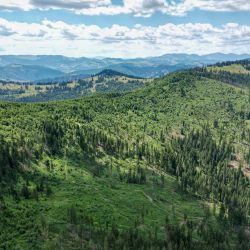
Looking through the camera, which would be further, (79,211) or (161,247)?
(79,211)

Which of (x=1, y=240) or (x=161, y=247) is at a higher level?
(x=1, y=240)

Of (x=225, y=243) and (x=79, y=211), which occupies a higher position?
(x=79, y=211)

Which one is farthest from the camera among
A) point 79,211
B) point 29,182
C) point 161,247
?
point 29,182

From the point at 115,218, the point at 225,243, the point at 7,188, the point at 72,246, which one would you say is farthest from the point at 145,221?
the point at 7,188

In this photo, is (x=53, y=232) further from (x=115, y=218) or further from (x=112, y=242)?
(x=115, y=218)

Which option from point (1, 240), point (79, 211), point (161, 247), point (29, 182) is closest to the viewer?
point (1, 240)

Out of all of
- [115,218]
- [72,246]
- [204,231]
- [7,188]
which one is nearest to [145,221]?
[115,218]

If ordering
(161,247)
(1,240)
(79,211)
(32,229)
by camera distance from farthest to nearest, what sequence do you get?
(79,211)
(161,247)
(32,229)
(1,240)

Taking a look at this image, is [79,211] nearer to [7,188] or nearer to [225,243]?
[7,188]

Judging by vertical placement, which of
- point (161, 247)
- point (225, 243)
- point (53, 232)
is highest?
point (53, 232)
